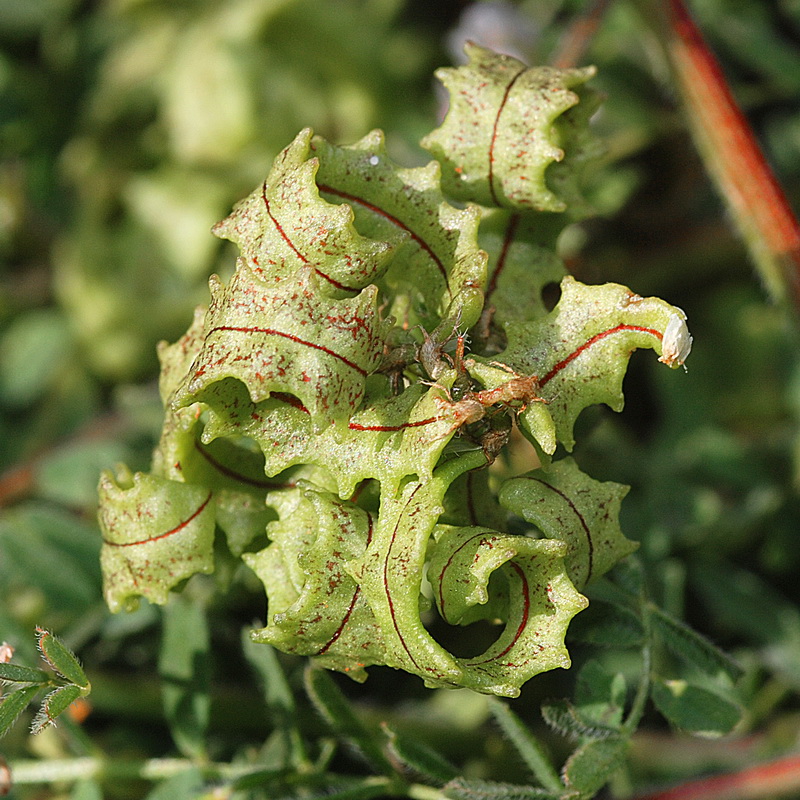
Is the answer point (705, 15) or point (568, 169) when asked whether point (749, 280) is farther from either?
point (568, 169)

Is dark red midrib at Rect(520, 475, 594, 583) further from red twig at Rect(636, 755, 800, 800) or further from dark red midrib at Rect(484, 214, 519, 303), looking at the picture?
red twig at Rect(636, 755, 800, 800)

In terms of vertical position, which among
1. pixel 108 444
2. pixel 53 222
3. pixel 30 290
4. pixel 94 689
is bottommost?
pixel 94 689

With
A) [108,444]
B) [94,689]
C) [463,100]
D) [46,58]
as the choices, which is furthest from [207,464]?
[46,58]

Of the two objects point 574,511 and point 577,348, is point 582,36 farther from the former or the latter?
point 574,511

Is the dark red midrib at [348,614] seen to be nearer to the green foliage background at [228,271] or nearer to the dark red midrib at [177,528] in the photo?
the dark red midrib at [177,528]

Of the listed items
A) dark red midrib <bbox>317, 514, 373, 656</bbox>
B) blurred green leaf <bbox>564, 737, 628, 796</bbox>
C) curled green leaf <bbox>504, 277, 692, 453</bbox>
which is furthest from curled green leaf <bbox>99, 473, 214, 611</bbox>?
blurred green leaf <bbox>564, 737, 628, 796</bbox>

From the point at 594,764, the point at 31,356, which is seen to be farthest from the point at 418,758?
the point at 31,356
